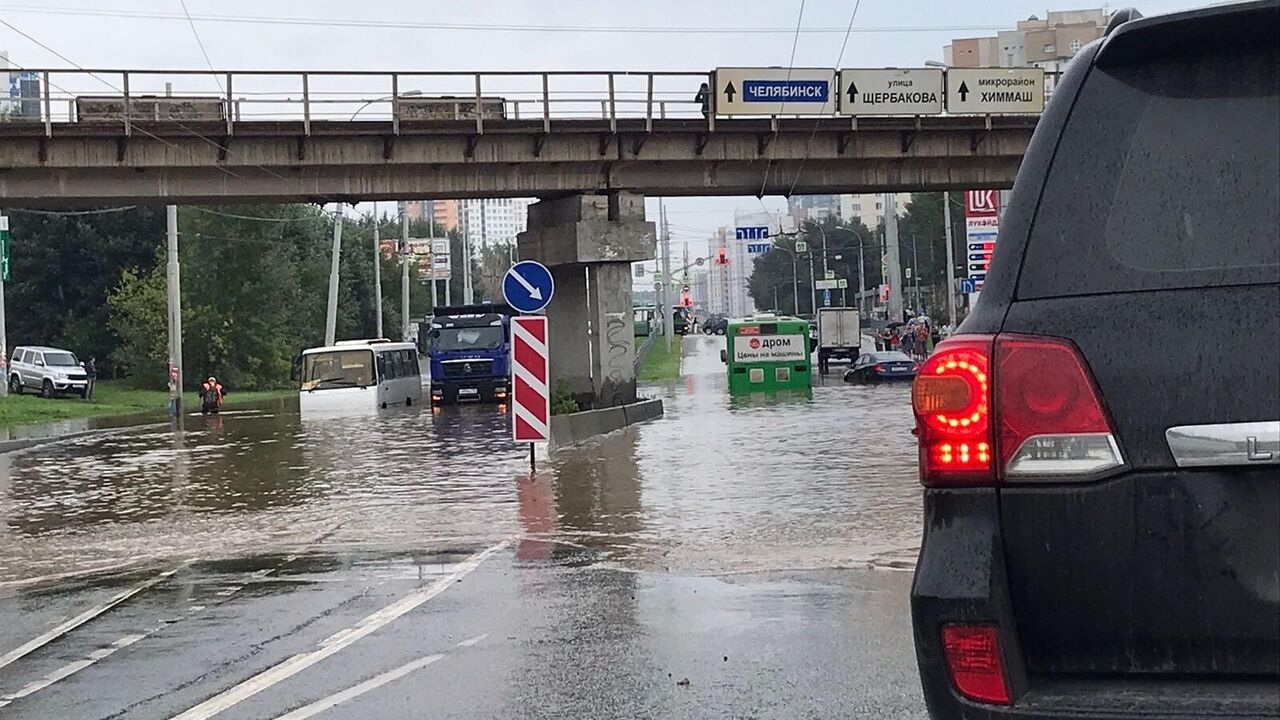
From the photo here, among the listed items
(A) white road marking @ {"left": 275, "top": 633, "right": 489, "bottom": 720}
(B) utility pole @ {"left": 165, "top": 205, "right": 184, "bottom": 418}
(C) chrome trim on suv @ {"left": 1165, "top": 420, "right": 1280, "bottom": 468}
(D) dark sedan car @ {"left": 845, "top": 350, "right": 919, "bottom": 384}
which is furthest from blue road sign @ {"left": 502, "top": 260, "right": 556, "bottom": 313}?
(D) dark sedan car @ {"left": 845, "top": 350, "right": 919, "bottom": 384}

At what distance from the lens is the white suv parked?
5612 cm

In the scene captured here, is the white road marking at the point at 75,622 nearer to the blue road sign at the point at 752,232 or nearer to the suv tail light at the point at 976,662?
the suv tail light at the point at 976,662

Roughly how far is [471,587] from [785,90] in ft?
92.5

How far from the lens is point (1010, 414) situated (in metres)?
3.06

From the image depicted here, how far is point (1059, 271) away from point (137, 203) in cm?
3358

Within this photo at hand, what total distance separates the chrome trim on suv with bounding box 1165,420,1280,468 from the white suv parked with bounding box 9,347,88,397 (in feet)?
189

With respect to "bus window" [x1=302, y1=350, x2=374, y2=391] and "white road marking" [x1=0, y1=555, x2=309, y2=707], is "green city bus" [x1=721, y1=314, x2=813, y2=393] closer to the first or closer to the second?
"bus window" [x1=302, y1=350, x2=374, y2=391]

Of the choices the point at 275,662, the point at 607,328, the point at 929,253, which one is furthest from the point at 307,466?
the point at 929,253

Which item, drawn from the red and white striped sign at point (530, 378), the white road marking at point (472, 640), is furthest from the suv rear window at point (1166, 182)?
the red and white striped sign at point (530, 378)

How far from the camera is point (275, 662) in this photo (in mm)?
7953

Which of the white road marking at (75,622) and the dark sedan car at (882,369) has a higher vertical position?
the dark sedan car at (882,369)

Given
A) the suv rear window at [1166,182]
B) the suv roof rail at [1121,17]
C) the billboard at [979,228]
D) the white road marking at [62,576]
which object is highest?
the billboard at [979,228]

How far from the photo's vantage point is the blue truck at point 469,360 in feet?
155

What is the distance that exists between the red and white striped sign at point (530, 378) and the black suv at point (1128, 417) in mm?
15675
